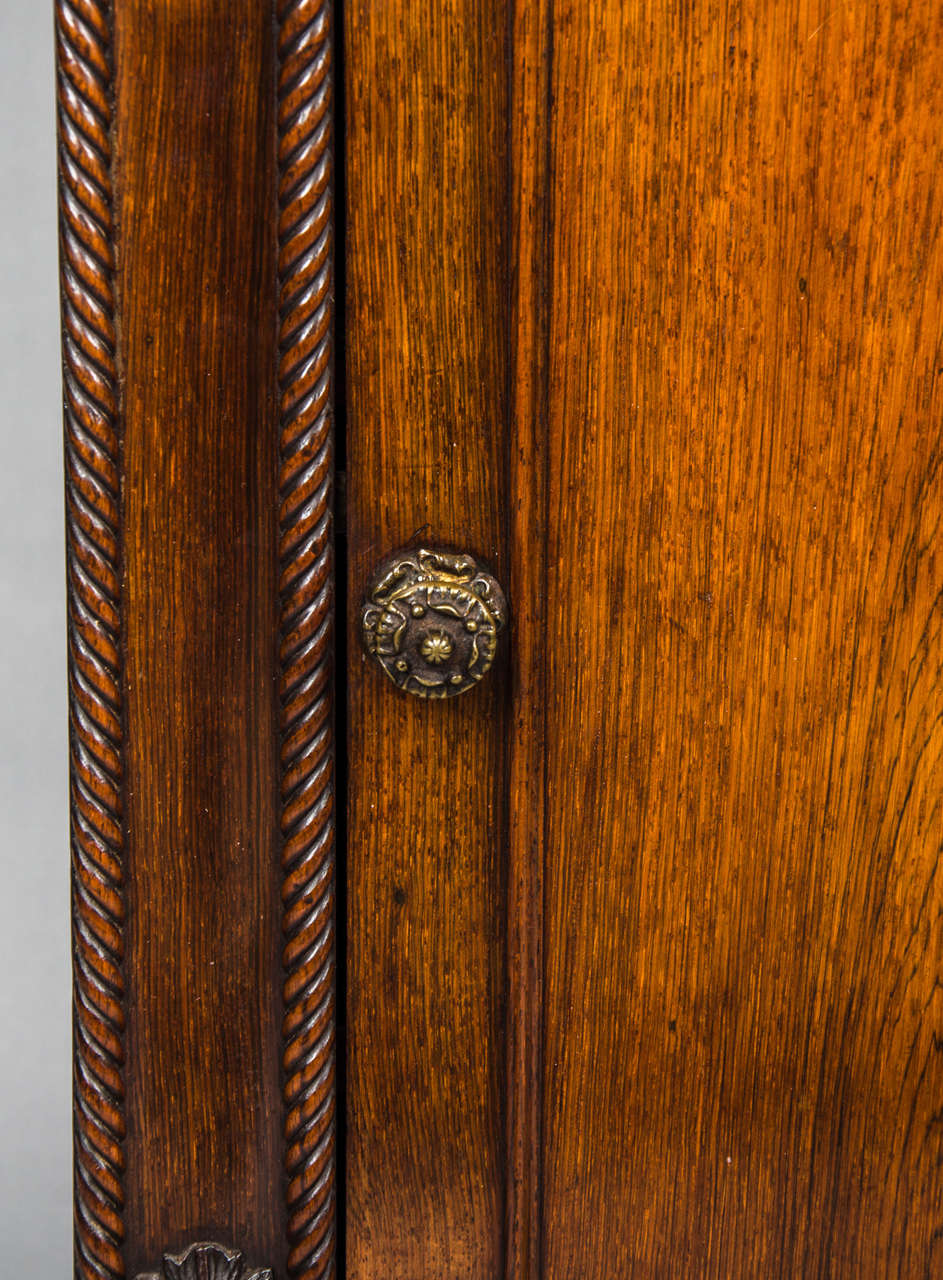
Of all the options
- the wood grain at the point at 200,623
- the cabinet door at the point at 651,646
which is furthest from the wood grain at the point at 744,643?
the wood grain at the point at 200,623

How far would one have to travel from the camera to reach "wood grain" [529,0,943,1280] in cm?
45

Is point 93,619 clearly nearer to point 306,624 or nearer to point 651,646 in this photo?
point 306,624

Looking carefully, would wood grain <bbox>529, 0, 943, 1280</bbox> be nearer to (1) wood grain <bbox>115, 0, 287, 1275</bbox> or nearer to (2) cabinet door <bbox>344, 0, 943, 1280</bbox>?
(2) cabinet door <bbox>344, 0, 943, 1280</bbox>

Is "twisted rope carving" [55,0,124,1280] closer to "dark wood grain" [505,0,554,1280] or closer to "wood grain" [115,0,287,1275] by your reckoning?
"wood grain" [115,0,287,1275]

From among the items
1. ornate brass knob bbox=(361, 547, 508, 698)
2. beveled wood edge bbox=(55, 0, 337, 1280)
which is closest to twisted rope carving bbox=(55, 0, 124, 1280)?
beveled wood edge bbox=(55, 0, 337, 1280)

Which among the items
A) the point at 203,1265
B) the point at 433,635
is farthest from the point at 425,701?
the point at 203,1265

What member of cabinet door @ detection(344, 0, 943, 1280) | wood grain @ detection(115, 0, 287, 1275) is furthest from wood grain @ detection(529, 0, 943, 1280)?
wood grain @ detection(115, 0, 287, 1275)

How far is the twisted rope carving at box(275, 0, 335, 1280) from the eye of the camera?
441 millimetres

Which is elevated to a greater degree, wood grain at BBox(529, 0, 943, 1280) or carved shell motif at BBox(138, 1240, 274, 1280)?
wood grain at BBox(529, 0, 943, 1280)

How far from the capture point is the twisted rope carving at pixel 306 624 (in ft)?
1.45

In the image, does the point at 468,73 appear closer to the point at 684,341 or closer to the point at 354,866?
the point at 684,341

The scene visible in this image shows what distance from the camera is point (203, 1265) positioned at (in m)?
0.51

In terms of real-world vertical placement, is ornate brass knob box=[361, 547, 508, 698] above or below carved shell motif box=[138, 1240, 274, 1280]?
above

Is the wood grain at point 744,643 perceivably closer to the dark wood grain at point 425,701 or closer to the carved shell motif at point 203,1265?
the dark wood grain at point 425,701
